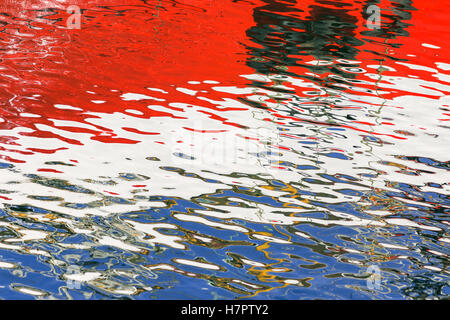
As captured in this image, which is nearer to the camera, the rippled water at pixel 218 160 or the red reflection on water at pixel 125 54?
the rippled water at pixel 218 160

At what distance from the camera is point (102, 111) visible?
661 cm

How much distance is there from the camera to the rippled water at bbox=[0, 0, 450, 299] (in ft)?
13.3

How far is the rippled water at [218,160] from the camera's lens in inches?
160

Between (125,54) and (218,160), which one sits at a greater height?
(125,54)

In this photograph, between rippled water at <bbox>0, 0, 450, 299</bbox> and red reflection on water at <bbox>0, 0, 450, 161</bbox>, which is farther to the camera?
red reflection on water at <bbox>0, 0, 450, 161</bbox>

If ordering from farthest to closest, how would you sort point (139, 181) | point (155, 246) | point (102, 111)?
point (102, 111) < point (139, 181) < point (155, 246)

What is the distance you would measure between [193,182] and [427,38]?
641cm

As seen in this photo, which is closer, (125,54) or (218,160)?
(218,160)

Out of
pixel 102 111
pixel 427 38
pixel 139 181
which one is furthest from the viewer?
pixel 427 38

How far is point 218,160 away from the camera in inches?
227

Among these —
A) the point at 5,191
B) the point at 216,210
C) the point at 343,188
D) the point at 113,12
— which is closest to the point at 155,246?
the point at 216,210
